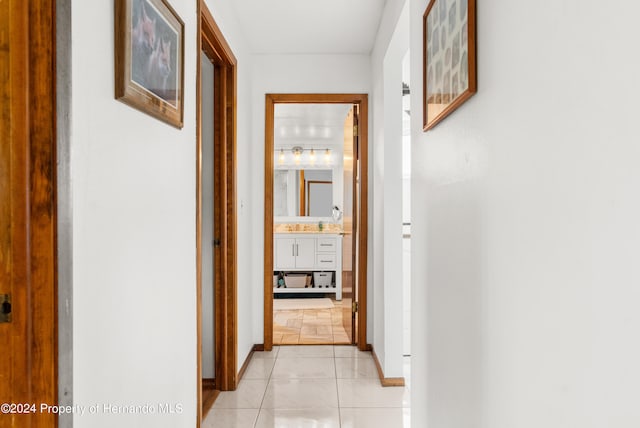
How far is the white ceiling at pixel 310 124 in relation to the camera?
188 inches

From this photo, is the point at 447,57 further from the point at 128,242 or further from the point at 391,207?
the point at 391,207

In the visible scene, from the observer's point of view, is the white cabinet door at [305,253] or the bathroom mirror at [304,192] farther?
the bathroom mirror at [304,192]

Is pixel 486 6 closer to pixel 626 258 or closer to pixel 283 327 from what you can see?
pixel 626 258

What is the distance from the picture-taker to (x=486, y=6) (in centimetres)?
107

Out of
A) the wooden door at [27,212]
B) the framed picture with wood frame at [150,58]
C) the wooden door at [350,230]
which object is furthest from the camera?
the wooden door at [350,230]

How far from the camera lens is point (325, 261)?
5.80 meters

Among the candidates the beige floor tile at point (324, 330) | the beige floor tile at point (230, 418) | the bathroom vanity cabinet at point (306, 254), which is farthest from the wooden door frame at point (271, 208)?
the bathroom vanity cabinet at point (306, 254)

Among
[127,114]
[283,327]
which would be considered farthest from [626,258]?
[283,327]

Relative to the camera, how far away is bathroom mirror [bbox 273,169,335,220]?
20.8ft

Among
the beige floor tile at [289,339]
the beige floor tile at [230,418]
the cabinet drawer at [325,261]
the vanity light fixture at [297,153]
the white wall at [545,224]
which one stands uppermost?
the vanity light fixture at [297,153]

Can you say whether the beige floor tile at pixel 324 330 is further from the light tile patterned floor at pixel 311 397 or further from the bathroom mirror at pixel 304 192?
the bathroom mirror at pixel 304 192

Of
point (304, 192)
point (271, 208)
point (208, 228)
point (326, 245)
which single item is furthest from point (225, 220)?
point (304, 192)

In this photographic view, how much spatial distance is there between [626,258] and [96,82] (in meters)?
1.19

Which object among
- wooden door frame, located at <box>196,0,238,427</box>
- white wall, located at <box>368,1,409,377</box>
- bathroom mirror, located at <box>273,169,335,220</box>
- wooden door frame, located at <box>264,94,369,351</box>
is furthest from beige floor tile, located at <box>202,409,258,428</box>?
bathroom mirror, located at <box>273,169,335,220</box>
